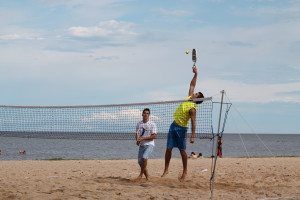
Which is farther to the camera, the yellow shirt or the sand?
the yellow shirt

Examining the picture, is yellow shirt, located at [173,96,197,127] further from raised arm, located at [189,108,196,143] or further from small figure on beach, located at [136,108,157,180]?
small figure on beach, located at [136,108,157,180]

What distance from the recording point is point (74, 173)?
519 inches

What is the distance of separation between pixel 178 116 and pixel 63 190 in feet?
9.79

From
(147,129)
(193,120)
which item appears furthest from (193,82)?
(147,129)

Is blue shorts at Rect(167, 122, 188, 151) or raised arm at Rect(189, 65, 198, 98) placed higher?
raised arm at Rect(189, 65, 198, 98)

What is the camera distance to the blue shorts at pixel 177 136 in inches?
428

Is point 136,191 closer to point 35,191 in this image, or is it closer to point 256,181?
point 35,191

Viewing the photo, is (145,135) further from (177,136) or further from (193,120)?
(193,120)

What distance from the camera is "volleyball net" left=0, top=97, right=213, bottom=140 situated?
35.5 ft

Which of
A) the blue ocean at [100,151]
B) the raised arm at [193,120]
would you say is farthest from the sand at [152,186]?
the blue ocean at [100,151]

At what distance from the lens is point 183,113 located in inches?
422

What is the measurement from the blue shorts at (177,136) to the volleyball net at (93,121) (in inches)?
10.1

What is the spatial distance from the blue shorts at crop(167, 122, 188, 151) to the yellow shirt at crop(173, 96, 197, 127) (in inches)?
4.2

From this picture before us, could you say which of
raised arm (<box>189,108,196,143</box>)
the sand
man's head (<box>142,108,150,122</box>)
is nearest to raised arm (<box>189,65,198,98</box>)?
raised arm (<box>189,108,196,143</box>)
